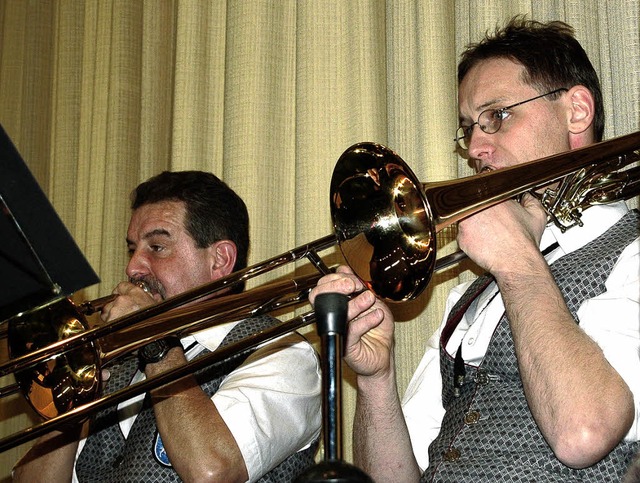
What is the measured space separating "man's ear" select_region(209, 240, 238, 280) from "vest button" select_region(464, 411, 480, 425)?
0.98 m

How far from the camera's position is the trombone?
1635 mm

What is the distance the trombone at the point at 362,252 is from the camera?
1635 millimetres

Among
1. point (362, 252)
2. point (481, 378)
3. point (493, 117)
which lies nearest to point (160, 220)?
A: point (362, 252)

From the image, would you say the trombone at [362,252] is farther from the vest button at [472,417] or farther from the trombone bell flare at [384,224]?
the vest button at [472,417]

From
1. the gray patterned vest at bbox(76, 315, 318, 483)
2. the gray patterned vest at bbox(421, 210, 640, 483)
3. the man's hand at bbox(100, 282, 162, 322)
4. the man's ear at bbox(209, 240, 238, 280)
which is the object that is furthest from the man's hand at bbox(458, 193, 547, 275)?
the man's ear at bbox(209, 240, 238, 280)

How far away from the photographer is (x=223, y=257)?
2482 millimetres

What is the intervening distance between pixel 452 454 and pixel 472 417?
0.08m

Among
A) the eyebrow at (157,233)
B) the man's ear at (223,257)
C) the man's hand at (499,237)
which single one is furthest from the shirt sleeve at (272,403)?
the man's hand at (499,237)

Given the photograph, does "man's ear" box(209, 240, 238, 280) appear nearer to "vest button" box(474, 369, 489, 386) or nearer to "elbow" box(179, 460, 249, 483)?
"elbow" box(179, 460, 249, 483)

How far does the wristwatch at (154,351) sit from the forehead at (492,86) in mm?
836

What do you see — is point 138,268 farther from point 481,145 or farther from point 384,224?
point 481,145

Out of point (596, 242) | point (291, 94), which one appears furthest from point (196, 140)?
point (596, 242)

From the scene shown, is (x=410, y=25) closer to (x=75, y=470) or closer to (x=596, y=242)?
(x=596, y=242)

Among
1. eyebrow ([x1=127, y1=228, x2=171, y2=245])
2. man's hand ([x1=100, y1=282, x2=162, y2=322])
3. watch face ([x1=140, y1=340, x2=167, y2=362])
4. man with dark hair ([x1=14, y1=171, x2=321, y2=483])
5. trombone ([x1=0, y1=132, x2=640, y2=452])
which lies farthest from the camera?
eyebrow ([x1=127, y1=228, x2=171, y2=245])
